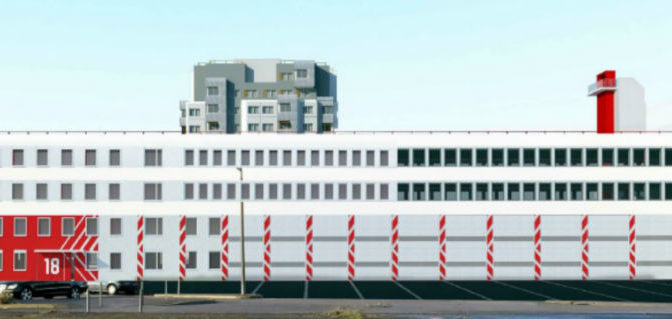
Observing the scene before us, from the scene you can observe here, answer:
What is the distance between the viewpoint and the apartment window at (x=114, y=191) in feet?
224

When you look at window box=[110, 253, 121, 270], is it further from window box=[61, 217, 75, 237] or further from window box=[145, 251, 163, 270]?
window box=[61, 217, 75, 237]

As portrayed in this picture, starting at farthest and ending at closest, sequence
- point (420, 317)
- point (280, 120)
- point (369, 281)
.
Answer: point (280, 120)
point (369, 281)
point (420, 317)

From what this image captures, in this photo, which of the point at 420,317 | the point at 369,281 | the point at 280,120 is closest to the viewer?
the point at 420,317

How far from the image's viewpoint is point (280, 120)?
152 metres

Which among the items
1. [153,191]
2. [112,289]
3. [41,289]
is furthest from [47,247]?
[41,289]

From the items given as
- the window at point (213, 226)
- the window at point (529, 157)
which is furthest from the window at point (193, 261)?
the window at point (529, 157)

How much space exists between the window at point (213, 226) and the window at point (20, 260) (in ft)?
45.8

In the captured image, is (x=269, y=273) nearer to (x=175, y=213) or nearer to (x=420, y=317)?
(x=175, y=213)

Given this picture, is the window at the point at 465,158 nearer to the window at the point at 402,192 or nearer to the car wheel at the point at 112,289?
the window at the point at 402,192

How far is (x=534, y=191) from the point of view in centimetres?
6856

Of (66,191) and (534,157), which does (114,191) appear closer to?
(66,191)

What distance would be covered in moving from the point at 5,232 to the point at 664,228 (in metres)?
49.6

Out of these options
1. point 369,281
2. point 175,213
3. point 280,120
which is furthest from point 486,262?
point 280,120

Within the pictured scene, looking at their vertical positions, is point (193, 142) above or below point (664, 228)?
above
